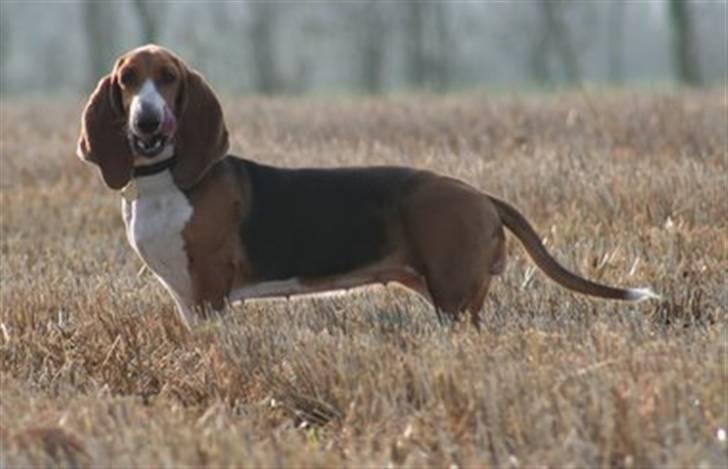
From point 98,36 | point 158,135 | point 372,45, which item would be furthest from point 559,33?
point 158,135

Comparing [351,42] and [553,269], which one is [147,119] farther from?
[351,42]

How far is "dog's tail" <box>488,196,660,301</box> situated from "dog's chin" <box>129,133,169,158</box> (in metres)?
1.44

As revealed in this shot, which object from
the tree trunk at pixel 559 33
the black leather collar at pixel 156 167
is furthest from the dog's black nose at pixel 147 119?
the tree trunk at pixel 559 33

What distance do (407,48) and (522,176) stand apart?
56.9 m

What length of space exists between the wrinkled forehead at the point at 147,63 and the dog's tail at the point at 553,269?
4.98 ft

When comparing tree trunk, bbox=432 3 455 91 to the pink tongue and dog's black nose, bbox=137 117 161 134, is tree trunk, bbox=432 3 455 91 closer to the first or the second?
the pink tongue

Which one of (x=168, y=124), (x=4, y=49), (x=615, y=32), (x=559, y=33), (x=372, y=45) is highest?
(x=168, y=124)

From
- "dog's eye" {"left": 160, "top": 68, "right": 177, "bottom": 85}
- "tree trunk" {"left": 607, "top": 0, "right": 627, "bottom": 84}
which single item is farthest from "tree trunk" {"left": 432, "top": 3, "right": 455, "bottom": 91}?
"dog's eye" {"left": 160, "top": 68, "right": 177, "bottom": 85}

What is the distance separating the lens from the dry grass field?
388cm

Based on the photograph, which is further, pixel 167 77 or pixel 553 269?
pixel 553 269

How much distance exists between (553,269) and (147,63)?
1913 mm

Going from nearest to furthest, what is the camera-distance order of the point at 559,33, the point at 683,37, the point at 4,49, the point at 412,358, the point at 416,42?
the point at 412,358 → the point at 683,37 → the point at 559,33 → the point at 416,42 → the point at 4,49

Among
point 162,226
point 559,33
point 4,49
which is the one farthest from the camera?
point 4,49

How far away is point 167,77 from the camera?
574 cm
